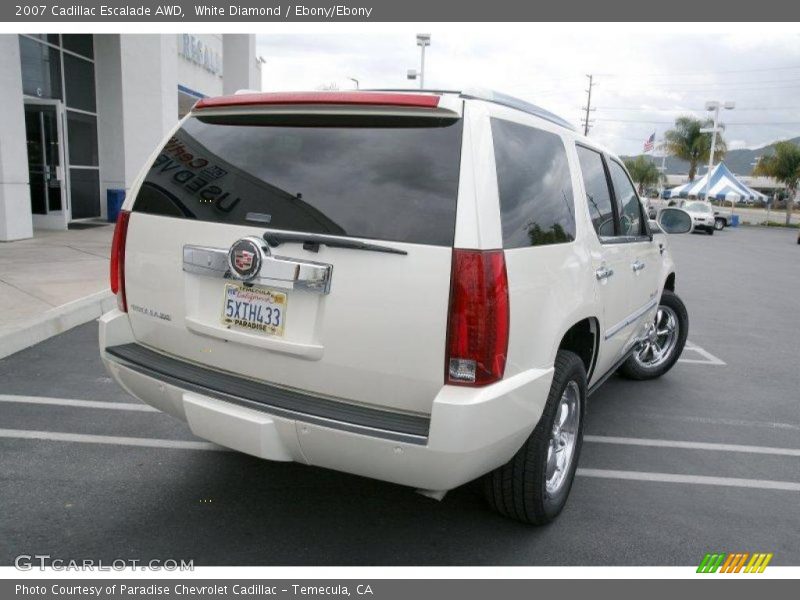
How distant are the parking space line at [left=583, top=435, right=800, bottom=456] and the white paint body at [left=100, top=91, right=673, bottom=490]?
1.74 meters

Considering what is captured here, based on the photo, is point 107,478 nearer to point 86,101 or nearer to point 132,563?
point 132,563

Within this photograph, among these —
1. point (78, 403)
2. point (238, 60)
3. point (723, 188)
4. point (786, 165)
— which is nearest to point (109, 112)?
point (238, 60)

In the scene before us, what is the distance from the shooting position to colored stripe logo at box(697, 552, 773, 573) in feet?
10.2

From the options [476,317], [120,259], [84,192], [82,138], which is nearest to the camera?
[476,317]

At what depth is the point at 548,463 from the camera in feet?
11.0

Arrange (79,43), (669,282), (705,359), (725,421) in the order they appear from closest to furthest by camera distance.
Result: (725,421) < (669,282) < (705,359) < (79,43)

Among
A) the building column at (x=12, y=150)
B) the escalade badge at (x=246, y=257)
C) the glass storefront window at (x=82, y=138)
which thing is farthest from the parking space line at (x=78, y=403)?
the glass storefront window at (x=82, y=138)

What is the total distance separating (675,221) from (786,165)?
4743 cm

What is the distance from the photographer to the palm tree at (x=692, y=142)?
2061 inches

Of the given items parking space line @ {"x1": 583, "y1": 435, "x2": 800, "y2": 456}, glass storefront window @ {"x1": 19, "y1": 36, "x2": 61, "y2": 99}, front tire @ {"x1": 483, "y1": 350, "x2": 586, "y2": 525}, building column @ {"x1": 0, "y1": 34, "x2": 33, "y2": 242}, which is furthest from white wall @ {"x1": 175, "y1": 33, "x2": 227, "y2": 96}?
front tire @ {"x1": 483, "y1": 350, "x2": 586, "y2": 525}

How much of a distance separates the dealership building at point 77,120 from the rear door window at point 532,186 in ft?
36.0

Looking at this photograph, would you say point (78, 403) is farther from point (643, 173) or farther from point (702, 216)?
point (643, 173)

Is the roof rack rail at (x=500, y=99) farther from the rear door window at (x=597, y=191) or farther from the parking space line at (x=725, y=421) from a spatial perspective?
the parking space line at (x=725, y=421)

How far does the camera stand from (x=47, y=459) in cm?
383
